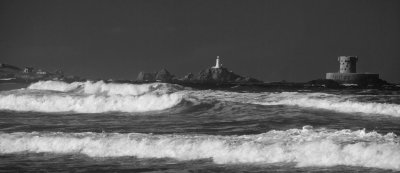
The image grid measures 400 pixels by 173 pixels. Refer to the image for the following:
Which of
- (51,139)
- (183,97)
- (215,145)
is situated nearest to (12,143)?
(51,139)

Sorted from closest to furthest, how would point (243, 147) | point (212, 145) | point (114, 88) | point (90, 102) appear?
point (243, 147) → point (212, 145) → point (90, 102) → point (114, 88)

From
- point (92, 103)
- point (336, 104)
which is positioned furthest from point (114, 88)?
point (336, 104)

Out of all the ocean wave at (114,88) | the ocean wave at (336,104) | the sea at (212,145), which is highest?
the ocean wave at (114,88)

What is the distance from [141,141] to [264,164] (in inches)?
168

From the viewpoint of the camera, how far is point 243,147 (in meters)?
16.5

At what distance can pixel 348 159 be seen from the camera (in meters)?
15.0

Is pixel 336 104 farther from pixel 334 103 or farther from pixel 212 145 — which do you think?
pixel 212 145

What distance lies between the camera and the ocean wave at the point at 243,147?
15.1m

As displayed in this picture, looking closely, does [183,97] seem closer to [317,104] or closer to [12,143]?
[317,104]

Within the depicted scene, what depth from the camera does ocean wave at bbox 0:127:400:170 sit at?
49.4ft

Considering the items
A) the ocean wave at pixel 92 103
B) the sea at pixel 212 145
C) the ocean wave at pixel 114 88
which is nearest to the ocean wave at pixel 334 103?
the sea at pixel 212 145

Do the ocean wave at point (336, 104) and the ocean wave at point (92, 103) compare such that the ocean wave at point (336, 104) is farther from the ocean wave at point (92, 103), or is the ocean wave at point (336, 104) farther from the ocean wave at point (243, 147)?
the ocean wave at point (243, 147)

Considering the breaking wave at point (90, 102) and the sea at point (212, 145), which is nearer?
the sea at point (212, 145)

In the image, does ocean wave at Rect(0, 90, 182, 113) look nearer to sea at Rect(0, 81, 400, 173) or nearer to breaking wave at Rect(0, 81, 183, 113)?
breaking wave at Rect(0, 81, 183, 113)
